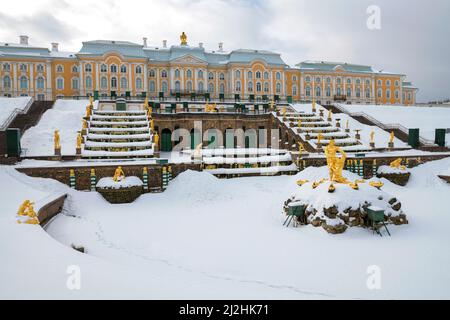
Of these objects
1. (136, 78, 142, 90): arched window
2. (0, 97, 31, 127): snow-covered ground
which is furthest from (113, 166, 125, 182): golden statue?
(136, 78, 142, 90): arched window

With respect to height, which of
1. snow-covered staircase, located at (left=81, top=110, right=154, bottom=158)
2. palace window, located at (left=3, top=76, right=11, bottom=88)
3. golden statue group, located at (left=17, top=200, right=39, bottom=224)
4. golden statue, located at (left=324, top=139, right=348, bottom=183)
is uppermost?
palace window, located at (left=3, top=76, right=11, bottom=88)

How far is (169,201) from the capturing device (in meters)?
17.9

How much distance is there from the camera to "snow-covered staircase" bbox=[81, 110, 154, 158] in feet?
76.8

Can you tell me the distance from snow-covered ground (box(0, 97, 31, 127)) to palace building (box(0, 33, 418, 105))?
72.2 ft

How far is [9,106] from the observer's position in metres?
32.0

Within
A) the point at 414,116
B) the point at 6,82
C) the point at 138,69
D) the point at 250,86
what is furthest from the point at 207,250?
the point at 6,82

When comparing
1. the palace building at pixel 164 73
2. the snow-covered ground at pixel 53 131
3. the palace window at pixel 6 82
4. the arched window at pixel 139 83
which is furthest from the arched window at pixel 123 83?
the snow-covered ground at pixel 53 131

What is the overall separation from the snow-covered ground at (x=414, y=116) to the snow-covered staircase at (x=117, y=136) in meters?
27.7

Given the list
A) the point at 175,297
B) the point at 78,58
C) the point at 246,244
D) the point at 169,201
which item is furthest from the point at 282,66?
the point at 175,297

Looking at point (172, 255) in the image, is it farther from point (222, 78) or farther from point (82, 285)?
point (222, 78)

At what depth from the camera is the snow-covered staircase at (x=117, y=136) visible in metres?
23.4

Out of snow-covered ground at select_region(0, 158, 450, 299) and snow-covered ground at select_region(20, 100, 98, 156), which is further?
snow-covered ground at select_region(20, 100, 98, 156)

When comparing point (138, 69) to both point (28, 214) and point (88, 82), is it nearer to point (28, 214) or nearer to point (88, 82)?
point (88, 82)

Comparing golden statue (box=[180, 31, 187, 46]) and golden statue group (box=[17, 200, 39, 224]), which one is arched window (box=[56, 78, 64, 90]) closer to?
golden statue (box=[180, 31, 187, 46])
